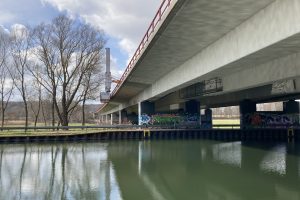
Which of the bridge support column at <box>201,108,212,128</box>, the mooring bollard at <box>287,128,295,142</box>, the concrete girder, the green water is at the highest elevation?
the concrete girder

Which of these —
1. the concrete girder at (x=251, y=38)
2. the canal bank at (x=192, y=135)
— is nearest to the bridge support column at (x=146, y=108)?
the canal bank at (x=192, y=135)

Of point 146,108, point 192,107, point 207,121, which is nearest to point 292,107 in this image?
point 192,107

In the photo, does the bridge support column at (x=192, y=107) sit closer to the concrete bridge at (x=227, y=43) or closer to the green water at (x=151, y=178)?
the concrete bridge at (x=227, y=43)

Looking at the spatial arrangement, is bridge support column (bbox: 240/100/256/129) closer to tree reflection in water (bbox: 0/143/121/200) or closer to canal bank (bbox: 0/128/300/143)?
canal bank (bbox: 0/128/300/143)

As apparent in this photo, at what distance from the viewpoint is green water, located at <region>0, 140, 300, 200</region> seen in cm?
1312

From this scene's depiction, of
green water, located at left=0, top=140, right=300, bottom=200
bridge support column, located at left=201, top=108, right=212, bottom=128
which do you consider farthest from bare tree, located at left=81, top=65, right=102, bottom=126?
green water, located at left=0, top=140, right=300, bottom=200

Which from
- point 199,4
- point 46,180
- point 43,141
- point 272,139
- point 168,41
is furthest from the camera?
point 272,139

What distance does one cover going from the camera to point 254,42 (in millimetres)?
13914

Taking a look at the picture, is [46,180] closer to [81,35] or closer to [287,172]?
[287,172]

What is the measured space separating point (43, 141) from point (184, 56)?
23.6 metres

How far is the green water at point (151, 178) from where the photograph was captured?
13116 mm

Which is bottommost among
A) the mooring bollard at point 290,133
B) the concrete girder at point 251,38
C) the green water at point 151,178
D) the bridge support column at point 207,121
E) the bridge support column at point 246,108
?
the green water at point 151,178

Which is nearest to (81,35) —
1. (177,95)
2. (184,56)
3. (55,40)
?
(55,40)

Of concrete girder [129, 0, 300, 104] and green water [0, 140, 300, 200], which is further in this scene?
green water [0, 140, 300, 200]
